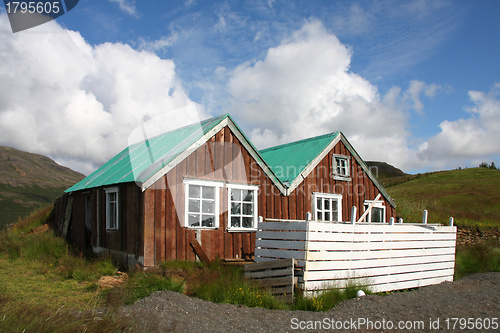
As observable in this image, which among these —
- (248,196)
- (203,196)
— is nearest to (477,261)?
(248,196)

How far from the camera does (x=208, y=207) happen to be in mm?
12422

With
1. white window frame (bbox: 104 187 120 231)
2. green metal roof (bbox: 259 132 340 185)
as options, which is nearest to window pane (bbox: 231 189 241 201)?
green metal roof (bbox: 259 132 340 185)

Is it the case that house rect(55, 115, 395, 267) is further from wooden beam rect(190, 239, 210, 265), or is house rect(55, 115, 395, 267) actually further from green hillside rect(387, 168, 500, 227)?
green hillside rect(387, 168, 500, 227)

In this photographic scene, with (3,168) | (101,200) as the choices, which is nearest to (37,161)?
(3,168)

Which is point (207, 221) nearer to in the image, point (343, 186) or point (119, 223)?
point (119, 223)

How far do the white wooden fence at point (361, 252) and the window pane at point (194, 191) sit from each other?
258 cm

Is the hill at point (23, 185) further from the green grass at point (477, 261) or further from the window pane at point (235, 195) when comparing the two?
the green grass at point (477, 261)

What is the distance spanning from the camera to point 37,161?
576 feet

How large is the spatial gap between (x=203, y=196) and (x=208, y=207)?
401 millimetres

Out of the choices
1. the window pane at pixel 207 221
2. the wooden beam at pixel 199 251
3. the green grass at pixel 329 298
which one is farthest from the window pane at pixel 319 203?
the green grass at pixel 329 298

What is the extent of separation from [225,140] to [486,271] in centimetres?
1033

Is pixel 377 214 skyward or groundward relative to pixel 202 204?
groundward

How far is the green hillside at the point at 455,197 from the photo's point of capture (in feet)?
79.3

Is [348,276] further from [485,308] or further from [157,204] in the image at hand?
[157,204]
